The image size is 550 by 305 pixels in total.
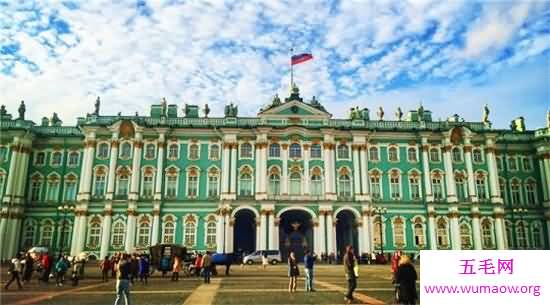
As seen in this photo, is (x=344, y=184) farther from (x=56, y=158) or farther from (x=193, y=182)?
(x=56, y=158)

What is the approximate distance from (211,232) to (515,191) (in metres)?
36.3

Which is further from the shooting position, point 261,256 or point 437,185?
point 437,185

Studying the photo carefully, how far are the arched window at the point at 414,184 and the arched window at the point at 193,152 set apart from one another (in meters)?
24.6

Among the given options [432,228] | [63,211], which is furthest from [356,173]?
[63,211]

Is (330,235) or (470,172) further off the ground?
(470,172)

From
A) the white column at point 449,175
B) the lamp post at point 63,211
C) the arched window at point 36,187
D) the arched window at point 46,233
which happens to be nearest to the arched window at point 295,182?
the white column at point 449,175

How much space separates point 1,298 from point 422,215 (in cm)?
4282

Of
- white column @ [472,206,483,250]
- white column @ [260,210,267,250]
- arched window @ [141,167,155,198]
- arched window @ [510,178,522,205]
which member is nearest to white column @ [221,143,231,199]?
white column @ [260,210,267,250]

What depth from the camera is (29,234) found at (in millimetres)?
49250

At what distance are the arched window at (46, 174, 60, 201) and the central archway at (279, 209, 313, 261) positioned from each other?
83.3 feet

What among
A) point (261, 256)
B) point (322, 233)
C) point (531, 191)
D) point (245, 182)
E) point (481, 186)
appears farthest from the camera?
point (531, 191)

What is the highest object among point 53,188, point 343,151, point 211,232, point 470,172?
point 343,151

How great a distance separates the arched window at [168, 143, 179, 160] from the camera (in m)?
51.0

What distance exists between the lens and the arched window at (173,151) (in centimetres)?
5103
